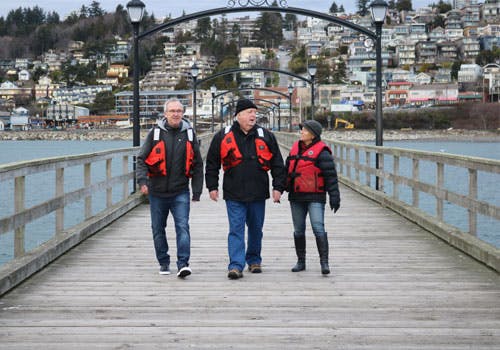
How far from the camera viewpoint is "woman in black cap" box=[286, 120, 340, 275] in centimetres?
737

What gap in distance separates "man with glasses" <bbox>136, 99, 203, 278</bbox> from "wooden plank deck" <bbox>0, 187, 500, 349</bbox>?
1.83 ft

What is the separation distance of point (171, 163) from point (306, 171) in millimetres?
1180

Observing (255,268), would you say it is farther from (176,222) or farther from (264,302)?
(264,302)

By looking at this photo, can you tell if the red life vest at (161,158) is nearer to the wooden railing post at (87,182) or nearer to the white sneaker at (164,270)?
the white sneaker at (164,270)

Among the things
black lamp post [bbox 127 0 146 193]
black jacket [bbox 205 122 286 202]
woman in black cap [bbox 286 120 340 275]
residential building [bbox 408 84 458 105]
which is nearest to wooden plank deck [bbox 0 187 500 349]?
woman in black cap [bbox 286 120 340 275]

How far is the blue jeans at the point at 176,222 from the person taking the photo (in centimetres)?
742

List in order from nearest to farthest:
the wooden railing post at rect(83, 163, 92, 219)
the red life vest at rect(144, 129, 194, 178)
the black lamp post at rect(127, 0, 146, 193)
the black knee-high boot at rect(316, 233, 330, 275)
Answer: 1. the red life vest at rect(144, 129, 194, 178)
2. the black knee-high boot at rect(316, 233, 330, 275)
3. the wooden railing post at rect(83, 163, 92, 219)
4. the black lamp post at rect(127, 0, 146, 193)

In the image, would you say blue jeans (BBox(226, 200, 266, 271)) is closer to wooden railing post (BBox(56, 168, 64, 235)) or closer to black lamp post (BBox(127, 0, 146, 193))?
wooden railing post (BBox(56, 168, 64, 235))

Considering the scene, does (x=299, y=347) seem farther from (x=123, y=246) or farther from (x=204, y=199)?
(x=204, y=199)

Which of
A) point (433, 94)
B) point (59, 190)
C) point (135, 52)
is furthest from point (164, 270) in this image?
point (433, 94)

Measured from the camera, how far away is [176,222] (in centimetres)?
753

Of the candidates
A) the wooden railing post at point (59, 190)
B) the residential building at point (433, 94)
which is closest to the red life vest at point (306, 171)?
the wooden railing post at point (59, 190)

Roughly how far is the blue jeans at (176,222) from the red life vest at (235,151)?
0.54 metres

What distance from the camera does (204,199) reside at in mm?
16188
